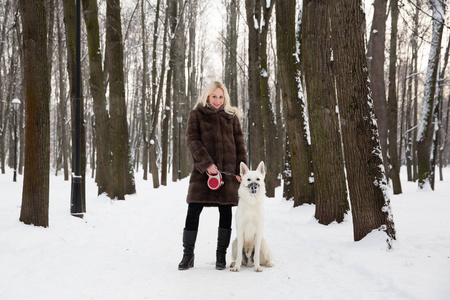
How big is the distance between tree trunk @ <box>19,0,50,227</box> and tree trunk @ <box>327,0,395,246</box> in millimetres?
4695

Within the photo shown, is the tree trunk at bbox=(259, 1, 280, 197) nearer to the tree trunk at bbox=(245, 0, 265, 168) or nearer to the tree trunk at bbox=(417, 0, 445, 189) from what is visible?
the tree trunk at bbox=(245, 0, 265, 168)

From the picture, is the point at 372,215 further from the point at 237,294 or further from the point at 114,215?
the point at 114,215

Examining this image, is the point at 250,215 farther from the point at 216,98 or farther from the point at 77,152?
the point at 77,152

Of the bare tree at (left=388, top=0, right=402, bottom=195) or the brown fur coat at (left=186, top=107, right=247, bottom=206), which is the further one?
the bare tree at (left=388, top=0, right=402, bottom=195)

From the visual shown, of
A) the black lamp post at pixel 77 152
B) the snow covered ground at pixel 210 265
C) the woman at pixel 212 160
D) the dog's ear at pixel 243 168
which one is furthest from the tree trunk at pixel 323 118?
the black lamp post at pixel 77 152

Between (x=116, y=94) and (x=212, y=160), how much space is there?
9142mm

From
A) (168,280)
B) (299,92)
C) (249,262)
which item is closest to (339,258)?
(249,262)

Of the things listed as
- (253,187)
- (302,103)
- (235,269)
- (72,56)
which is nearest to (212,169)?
(253,187)

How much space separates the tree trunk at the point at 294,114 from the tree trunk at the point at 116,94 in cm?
576

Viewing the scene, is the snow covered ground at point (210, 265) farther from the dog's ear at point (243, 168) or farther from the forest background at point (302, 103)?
the dog's ear at point (243, 168)

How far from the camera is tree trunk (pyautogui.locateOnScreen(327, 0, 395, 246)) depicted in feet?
16.3

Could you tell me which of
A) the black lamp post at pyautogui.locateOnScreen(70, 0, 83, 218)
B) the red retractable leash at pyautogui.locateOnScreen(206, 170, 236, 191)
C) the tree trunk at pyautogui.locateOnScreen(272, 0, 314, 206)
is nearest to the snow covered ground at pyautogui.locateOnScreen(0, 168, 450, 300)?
the black lamp post at pyautogui.locateOnScreen(70, 0, 83, 218)

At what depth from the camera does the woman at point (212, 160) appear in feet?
14.8

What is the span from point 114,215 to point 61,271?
5.16 metres
